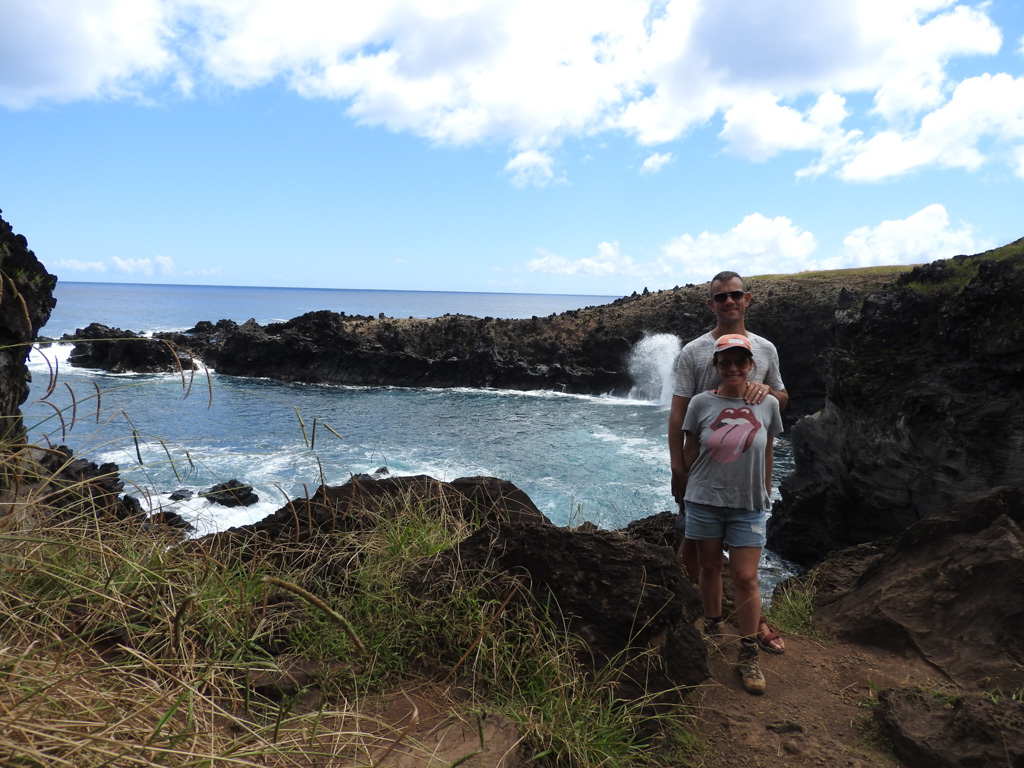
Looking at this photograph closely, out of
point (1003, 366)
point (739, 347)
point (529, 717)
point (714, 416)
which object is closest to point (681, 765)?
point (529, 717)

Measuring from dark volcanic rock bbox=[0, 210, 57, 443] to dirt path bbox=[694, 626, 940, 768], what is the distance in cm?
876

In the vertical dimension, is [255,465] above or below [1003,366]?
below

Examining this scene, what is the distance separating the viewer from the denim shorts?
11.7ft

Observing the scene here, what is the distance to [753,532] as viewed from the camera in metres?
3.58

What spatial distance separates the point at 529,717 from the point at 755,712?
1313mm

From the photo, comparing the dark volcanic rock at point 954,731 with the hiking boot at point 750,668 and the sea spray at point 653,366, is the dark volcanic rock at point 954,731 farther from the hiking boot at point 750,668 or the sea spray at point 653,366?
the sea spray at point 653,366

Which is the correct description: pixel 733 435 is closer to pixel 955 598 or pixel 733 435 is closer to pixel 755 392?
pixel 755 392

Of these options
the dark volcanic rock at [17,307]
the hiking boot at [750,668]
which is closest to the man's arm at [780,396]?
the hiking boot at [750,668]

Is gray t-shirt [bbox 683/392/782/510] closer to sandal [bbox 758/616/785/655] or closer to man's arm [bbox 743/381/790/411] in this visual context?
man's arm [bbox 743/381/790/411]

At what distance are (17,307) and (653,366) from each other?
35.1 metres

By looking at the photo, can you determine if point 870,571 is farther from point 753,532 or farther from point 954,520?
point 753,532

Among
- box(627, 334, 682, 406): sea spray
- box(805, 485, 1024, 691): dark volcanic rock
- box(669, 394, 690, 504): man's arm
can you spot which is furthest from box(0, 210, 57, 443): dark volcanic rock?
box(627, 334, 682, 406): sea spray

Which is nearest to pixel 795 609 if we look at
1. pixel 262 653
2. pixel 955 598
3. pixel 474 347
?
pixel 955 598

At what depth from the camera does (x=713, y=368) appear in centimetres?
378
